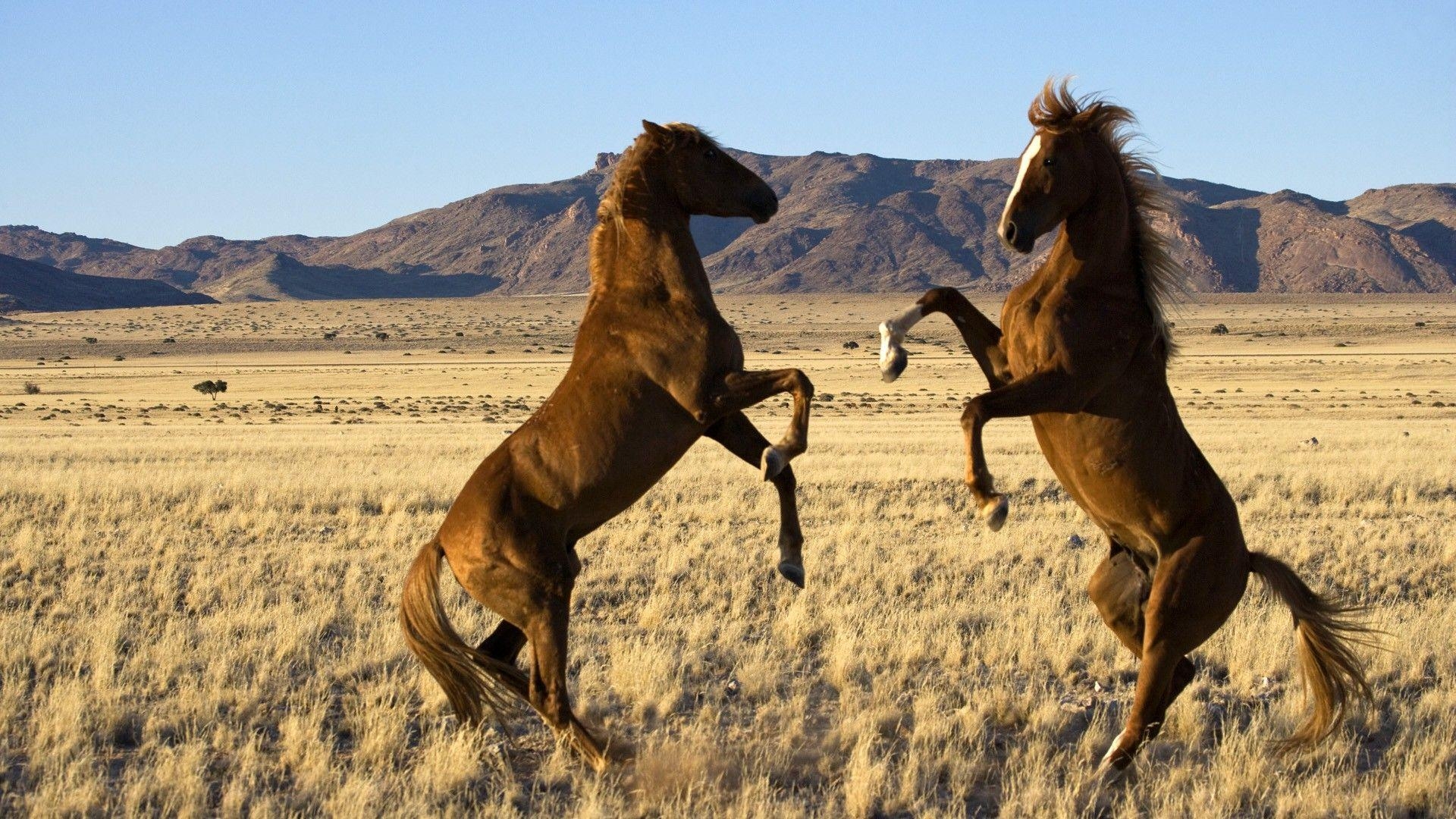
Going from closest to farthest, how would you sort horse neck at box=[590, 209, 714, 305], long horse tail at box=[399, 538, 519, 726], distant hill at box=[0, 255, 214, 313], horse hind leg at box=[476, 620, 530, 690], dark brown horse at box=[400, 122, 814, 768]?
1. dark brown horse at box=[400, 122, 814, 768]
2. horse neck at box=[590, 209, 714, 305]
3. long horse tail at box=[399, 538, 519, 726]
4. horse hind leg at box=[476, 620, 530, 690]
5. distant hill at box=[0, 255, 214, 313]

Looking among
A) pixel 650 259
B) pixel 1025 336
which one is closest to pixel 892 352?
pixel 1025 336

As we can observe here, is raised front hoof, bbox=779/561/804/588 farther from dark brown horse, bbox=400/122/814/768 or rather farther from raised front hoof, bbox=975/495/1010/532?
raised front hoof, bbox=975/495/1010/532

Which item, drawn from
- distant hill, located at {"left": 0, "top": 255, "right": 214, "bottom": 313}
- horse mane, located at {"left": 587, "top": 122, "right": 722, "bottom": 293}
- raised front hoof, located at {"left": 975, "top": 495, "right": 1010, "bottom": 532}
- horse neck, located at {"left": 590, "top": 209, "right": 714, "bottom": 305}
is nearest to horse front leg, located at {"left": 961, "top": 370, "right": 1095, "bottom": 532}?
raised front hoof, located at {"left": 975, "top": 495, "right": 1010, "bottom": 532}

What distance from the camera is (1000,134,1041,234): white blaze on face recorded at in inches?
255

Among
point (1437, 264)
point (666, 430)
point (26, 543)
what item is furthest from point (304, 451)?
point (1437, 264)

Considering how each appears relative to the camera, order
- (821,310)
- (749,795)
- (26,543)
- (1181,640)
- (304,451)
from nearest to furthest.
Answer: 1. (749,795)
2. (1181,640)
3. (26,543)
4. (304,451)
5. (821,310)

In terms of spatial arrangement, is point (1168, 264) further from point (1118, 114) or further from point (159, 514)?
point (159, 514)

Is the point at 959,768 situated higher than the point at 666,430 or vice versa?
the point at 666,430

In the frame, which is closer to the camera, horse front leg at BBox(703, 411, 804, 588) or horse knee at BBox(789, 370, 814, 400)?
horse knee at BBox(789, 370, 814, 400)

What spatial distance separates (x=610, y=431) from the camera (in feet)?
21.7

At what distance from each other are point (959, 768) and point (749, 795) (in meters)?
1.14

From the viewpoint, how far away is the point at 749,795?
246 inches

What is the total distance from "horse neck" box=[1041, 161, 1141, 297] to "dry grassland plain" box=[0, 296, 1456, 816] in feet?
7.94

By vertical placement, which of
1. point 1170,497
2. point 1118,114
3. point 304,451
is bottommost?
point 304,451
